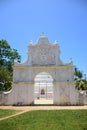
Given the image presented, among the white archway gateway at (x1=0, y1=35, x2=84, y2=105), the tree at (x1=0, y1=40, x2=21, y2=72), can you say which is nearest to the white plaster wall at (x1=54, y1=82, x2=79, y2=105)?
the white archway gateway at (x1=0, y1=35, x2=84, y2=105)

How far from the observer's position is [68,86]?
66.5ft

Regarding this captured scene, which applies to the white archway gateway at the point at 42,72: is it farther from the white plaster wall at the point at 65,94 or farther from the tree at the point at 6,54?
the tree at the point at 6,54

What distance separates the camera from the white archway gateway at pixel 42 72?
791 inches

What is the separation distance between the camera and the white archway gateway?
2009 centimetres

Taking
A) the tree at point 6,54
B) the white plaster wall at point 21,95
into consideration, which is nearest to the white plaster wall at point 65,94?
the white plaster wall at point 21,95

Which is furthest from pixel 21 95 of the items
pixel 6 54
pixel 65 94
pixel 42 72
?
pixel 6 54

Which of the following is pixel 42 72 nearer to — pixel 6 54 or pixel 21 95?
pixel 21 95

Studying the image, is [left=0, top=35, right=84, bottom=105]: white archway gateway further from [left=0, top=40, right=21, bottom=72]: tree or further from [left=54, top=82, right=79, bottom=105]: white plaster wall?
[left=0, top=40, right=21, bottom=72]: tree

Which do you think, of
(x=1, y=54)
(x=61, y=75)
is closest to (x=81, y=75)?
(x=1, y=54)

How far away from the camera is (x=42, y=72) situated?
68.7 feet

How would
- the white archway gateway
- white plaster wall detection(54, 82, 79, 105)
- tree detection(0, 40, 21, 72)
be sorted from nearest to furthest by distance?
1. white plaster wall detection(54, 82, 79, 105)
2. the white archway gateway
3. tree detection(0, 40, 21, 72)

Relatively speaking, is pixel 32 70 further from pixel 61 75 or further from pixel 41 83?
pixel 41 83

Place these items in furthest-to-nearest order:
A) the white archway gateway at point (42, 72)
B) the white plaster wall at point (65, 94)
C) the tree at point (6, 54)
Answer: the tree at point (6, 54) < the white archway gateway at point (42, 72) < the white plaster wall at point (65, 94)

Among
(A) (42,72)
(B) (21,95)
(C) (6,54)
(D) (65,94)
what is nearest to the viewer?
(D) (65,94)
